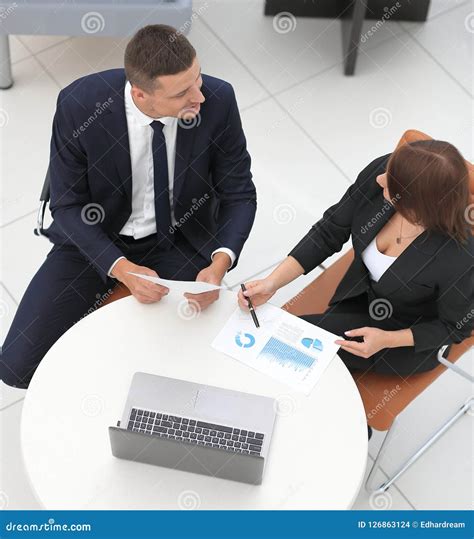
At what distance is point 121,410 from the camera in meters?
2.51

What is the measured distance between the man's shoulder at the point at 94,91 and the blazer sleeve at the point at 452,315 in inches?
45.5

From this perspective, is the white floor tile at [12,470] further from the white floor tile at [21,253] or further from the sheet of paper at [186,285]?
the sheet of paper at [186,285]

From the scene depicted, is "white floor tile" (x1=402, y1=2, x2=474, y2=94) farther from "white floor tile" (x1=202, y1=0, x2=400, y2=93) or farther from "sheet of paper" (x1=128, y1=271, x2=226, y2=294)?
"sheet of paper" (x1=128, y1=271, x2=226, y2=294)

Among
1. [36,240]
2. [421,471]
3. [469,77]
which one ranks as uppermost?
[469,77]

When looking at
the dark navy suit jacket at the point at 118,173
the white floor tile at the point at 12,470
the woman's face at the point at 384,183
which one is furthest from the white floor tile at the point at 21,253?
the woman's face at the point at 384,183

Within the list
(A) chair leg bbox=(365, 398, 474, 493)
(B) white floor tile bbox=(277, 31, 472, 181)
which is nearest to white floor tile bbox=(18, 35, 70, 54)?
(B) white floor tile bbox=(277, 31, 472, 181)

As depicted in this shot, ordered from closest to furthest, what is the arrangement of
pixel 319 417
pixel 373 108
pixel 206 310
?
pixel 319 417
pixel 206 310
pixel 373 108

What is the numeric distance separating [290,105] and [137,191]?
1.51 m

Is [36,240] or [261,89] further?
[261,89]

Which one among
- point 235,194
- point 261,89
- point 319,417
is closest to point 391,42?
point 261,89

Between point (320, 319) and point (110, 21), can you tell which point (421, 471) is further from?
point (110, 21)

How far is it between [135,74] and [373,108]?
1944mm

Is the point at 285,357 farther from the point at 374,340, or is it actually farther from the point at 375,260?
the point at 375,260

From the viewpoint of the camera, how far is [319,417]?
2529 millimetres
